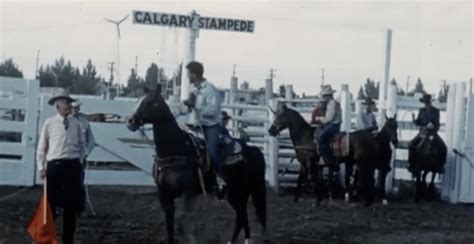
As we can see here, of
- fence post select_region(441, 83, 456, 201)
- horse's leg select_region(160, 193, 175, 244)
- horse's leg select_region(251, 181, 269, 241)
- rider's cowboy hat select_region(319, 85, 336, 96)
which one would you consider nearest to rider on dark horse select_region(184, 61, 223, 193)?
horse's leg select_region(160, 193, 175, 244)

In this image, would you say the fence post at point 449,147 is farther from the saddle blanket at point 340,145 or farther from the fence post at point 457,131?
the saddle blanket at point 340,145

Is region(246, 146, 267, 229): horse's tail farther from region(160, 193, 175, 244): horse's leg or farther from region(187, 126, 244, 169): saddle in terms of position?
region(160, 193, 175, 244): horse's leg

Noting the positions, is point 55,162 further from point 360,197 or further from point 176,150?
point 360,197

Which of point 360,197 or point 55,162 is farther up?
point 55,162

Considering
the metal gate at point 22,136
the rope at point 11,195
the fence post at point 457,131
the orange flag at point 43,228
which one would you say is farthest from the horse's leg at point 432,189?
the orange flag at point 43,228

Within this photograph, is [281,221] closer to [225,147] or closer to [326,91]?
[225,147]

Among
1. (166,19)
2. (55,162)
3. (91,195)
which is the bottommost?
(91,195)

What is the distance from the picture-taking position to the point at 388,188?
69.6ft

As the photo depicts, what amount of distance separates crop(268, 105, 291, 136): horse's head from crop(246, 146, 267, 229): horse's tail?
5.49 meters

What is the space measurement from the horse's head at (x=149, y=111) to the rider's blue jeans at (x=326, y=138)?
283 inches

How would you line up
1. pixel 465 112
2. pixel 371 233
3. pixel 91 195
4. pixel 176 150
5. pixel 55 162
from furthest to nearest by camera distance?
pixel 465 112 < pixel 91 195 < pixel 371 233 < pixel 176 150 < pixel 55 162

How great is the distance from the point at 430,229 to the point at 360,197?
4682mm

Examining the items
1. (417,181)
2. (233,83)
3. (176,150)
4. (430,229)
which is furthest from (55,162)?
(233,83)

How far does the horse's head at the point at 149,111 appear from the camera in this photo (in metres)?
11.5
